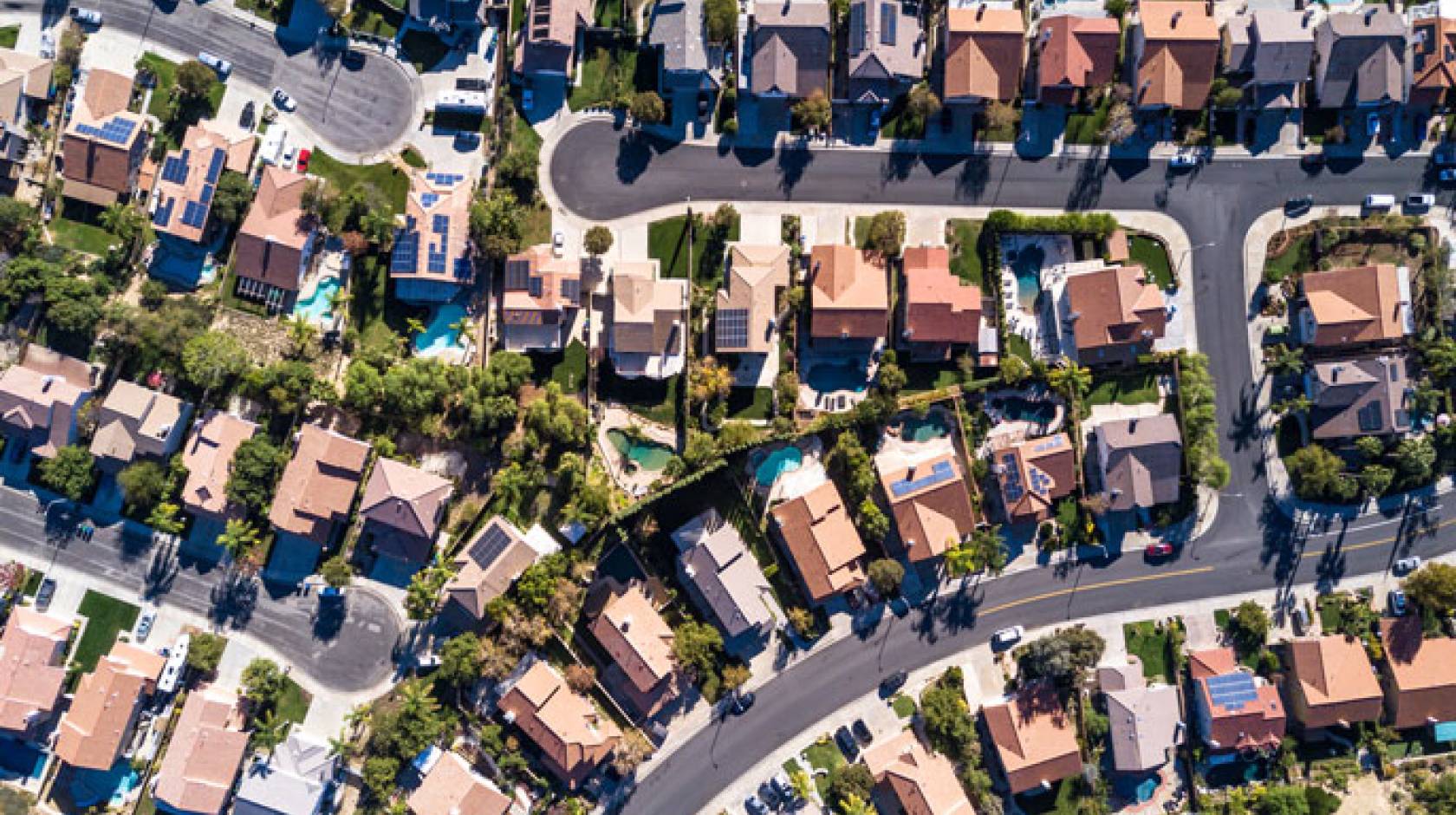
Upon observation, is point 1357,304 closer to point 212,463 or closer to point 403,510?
point 403,510

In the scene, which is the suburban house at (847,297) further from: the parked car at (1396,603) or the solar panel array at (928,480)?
the parked car at (1396,603)

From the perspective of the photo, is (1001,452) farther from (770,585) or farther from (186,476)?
(186,476)

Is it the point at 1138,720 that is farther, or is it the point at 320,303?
the point at 320,303

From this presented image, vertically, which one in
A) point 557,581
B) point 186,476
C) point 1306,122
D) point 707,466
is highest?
point 1306,122

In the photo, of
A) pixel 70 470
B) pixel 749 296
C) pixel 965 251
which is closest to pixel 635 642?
pixel 749 296

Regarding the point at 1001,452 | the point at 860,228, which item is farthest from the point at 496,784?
the point at 860,228

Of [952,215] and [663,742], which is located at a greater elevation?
[952,215]
